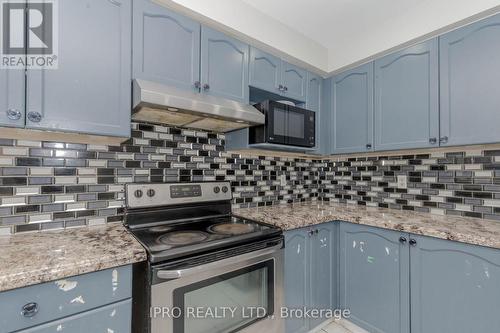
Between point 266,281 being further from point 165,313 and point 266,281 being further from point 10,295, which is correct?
point 10,295

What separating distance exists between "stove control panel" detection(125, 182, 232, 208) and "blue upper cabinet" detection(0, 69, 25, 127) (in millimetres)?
581

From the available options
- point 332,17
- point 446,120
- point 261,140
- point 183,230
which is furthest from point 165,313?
point 332,17

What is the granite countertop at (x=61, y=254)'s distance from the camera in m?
0.76

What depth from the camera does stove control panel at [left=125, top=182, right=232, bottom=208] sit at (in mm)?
1401

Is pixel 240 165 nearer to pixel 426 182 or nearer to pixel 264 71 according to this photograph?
pixel 264 71

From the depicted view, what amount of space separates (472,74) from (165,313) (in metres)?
2.17

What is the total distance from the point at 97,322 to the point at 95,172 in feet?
2.61

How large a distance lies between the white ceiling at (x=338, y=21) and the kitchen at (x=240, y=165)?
1 cm

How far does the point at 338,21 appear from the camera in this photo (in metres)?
1.85

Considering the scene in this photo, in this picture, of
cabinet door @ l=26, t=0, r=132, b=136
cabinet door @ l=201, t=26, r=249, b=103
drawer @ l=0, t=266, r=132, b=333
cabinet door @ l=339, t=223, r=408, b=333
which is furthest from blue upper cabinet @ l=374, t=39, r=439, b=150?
drawer @ l=0, t=266, r=132, b=333

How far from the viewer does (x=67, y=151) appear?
129 cm

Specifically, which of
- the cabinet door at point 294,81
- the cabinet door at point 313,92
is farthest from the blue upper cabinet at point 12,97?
the cabinet door at point 313,92

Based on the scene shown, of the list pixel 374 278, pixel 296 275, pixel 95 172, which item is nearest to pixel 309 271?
pixel 296 275

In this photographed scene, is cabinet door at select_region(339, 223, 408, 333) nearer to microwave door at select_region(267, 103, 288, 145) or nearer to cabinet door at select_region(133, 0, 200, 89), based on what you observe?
microwave door at select_region(267, 103, 288, 145)
